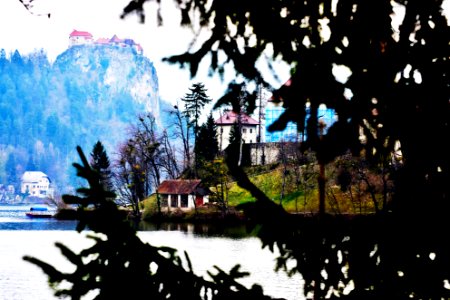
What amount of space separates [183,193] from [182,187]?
1041 mm

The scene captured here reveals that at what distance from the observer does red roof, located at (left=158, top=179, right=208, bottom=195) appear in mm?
63750


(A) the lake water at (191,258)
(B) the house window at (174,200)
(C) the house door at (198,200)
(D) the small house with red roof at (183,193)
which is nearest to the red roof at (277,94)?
(A) the lake water at (191,258)

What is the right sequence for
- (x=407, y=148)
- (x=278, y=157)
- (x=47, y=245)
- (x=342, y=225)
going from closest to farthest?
1. (x=407, y=148)
2. (x=342, y=225)
3. (x=47, y=245)
4. (x=278, y=157)

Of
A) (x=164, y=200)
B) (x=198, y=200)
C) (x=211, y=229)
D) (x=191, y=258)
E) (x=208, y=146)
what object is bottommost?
(x=191, y=258)

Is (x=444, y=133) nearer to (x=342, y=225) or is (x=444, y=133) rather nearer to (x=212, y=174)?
(x=342, y=225)

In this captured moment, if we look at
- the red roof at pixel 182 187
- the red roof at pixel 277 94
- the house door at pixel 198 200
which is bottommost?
the red roof at pixel 277 94

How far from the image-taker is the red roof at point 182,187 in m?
63.8

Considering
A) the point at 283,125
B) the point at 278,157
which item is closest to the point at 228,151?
the point at 283,125

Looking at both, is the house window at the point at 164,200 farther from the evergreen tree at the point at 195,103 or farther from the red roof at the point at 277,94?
the red roof at the point at 277,94

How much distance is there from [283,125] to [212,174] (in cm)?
6080

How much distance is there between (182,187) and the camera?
64250mm

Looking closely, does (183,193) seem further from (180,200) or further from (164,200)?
(164,200)

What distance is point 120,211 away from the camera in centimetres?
267

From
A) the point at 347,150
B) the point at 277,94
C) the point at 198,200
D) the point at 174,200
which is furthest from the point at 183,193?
the point at 277,94
